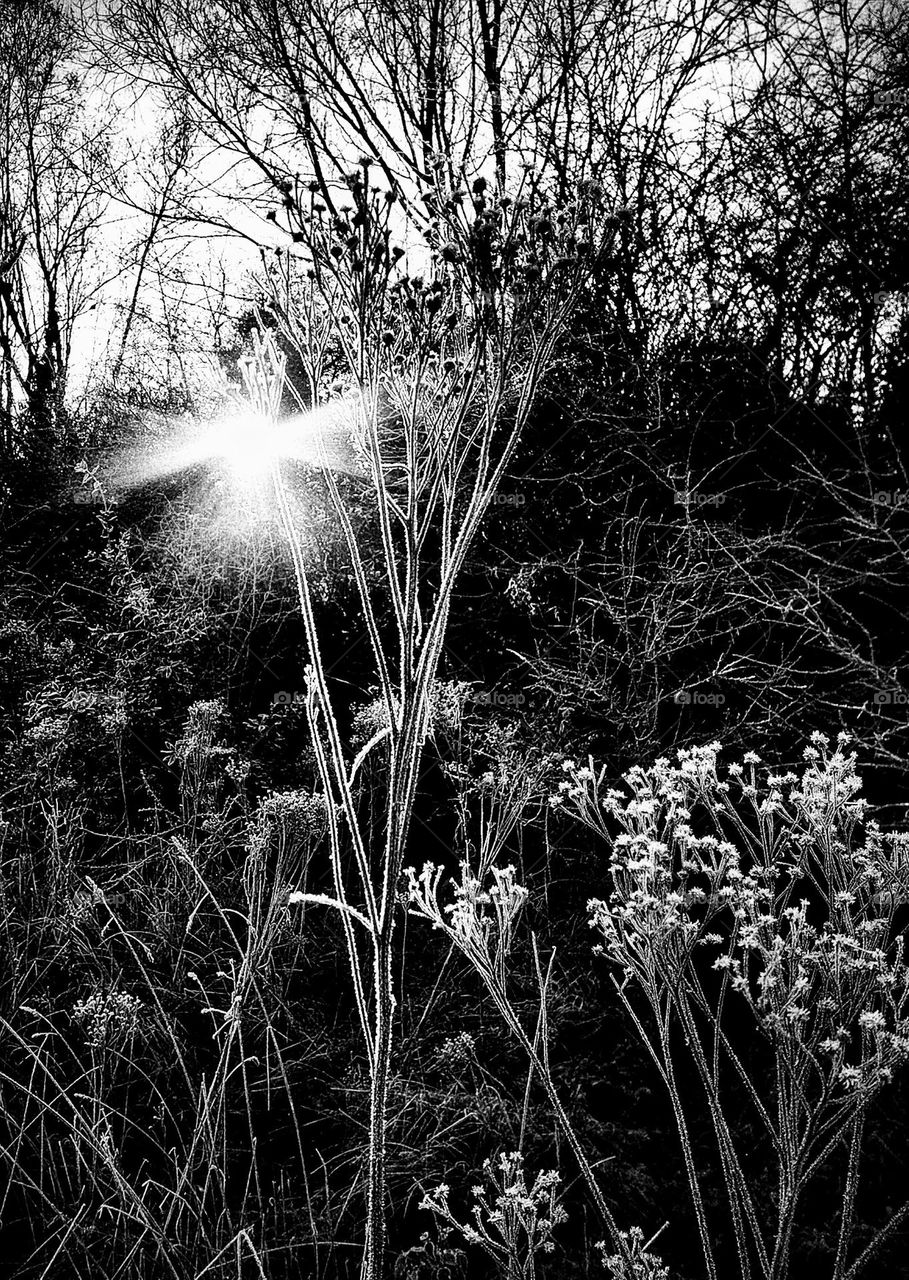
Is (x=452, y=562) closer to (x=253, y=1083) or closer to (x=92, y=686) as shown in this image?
(x=253, y=1083)

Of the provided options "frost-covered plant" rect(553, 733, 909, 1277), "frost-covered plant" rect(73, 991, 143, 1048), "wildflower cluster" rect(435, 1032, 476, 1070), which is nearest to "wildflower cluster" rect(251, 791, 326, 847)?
"frost-covered plant" rect(73, 991, 143, 1048)

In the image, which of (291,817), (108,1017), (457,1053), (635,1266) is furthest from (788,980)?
(291,817)

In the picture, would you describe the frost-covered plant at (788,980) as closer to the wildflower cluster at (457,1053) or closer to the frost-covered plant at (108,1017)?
the wildflower cluster at (457,1053)

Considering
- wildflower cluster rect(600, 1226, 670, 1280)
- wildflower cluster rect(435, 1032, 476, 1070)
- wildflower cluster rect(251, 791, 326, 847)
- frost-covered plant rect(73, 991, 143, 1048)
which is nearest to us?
wildflower cluster rect(600, 1226, 670, 1280)

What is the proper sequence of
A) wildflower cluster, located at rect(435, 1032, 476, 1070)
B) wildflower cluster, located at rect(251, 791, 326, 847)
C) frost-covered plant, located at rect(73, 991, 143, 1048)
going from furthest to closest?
wildflower cluster, located at rect(251, 791, 326, 847) < wildflower cluster, located at rect(435, 1032, 476, 1070) < frost-covered plant, located at rect(73, 991, 143, 1048)

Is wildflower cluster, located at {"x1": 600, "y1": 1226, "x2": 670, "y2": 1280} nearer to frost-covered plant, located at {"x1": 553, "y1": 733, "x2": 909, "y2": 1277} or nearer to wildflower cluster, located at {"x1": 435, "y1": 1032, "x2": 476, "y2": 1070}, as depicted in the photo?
frost-covered plant, located at {"x1": 553, "y1": 733, "x2": 909, "y2": 1277}

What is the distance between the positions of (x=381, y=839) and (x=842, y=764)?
194cm

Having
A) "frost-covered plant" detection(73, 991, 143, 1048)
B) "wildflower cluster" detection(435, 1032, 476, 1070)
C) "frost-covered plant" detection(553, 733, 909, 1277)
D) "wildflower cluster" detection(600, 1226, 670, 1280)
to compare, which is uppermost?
"frost-covered plant" detection(553, 733, 909, 1277)

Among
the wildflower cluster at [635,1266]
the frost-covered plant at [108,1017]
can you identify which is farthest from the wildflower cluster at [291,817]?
the wildflower cluster at [635,1266]

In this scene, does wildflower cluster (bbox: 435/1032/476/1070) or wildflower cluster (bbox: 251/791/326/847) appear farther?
wildflower cluster (bbox: 251/791/326/847)

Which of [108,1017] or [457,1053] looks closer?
[108,1017]

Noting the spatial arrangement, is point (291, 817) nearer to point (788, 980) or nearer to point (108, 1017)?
point (108, 1017)

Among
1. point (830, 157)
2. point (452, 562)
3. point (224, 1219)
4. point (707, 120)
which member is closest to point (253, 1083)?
point (224, 1219)

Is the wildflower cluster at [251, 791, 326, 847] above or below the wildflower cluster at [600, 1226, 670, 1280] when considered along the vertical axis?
above
